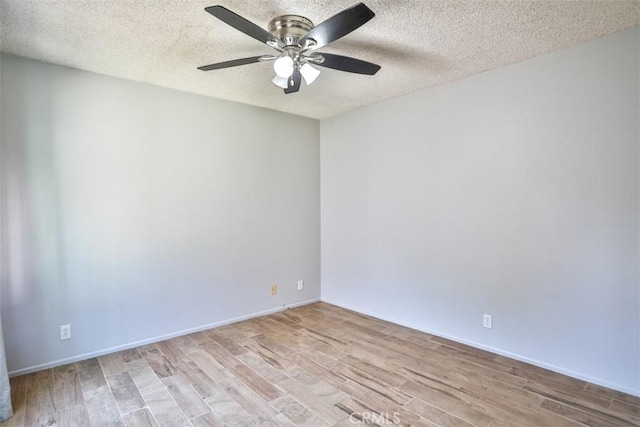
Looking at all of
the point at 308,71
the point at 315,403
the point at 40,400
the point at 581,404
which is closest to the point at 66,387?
the point at 40,400

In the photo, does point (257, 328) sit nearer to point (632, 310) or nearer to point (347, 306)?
point (347, 306)

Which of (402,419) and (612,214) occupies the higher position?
(612,214)

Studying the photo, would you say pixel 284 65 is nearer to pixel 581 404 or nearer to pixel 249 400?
pixel 249 400

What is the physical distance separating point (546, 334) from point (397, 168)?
203 centimetres

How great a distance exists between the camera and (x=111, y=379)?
256 centimetres

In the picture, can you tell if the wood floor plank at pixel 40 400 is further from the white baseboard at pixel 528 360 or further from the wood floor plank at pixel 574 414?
the wood floor plank at pixel 574 414

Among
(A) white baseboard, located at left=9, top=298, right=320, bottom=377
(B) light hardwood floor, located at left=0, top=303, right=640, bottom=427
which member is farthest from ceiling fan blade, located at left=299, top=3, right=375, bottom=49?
(A) white baseboard, located at left=9, top=298, right=320, bottom=377

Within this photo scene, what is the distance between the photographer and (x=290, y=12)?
2018mm

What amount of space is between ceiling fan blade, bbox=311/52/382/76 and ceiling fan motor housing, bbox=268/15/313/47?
0.60 feet

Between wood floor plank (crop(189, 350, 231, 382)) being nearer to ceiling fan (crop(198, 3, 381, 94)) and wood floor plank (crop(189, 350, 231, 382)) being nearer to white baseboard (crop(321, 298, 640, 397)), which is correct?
white baseboard (crop(321, 298, 640, 397))

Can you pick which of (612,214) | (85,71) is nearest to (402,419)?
(612,214)

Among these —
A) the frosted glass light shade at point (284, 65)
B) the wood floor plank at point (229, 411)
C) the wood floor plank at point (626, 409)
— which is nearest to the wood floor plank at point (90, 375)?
the wood floor plank at point (229, 411)

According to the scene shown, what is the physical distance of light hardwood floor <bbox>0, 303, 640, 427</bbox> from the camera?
6.87 ft

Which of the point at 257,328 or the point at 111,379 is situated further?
the point at 257,328
